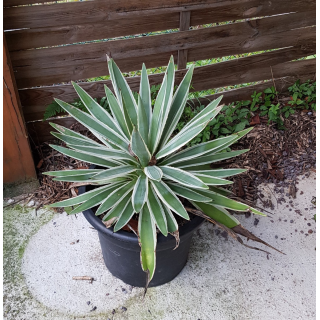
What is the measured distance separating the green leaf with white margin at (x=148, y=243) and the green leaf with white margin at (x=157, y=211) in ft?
0.19

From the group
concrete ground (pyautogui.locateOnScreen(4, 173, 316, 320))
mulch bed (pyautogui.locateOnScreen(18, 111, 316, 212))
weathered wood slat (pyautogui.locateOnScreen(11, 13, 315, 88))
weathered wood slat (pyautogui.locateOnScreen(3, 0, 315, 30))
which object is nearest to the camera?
concrete ground (pyautogui.locateOnScreen(4, 173, 316, 320))

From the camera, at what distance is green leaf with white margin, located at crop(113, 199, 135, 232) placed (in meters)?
1.69

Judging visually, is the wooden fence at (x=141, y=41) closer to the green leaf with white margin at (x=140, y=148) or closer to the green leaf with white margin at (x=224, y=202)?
the green leaf with white margin at (x=140, y=148)

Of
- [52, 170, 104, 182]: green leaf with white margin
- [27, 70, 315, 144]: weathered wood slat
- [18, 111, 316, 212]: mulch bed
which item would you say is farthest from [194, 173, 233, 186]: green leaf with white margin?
[27, 70, 315, 144]: weathered wood slat

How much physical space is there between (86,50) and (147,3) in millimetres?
560

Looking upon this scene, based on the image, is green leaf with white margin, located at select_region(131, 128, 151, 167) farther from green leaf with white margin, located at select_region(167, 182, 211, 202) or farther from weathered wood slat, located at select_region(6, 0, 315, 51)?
weathered wood slat, located at select_region(6, 0, 315, 51)

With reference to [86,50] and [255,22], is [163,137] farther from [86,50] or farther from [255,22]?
[255,22]

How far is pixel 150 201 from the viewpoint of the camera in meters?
1.74

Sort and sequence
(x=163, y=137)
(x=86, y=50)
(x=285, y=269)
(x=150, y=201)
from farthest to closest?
(x=86, y=50) < (x=285, y=269) < (x=163, y=137) < (x=150, y=201)

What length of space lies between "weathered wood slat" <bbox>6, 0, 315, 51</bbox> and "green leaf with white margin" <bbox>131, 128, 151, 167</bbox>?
1247 mm

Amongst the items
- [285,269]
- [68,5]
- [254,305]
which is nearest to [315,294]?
[285,269]

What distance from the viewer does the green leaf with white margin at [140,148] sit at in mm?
1474

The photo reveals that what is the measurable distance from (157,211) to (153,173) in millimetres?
231

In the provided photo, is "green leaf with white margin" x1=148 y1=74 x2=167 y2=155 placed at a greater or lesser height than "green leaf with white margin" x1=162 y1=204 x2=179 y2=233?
greater
